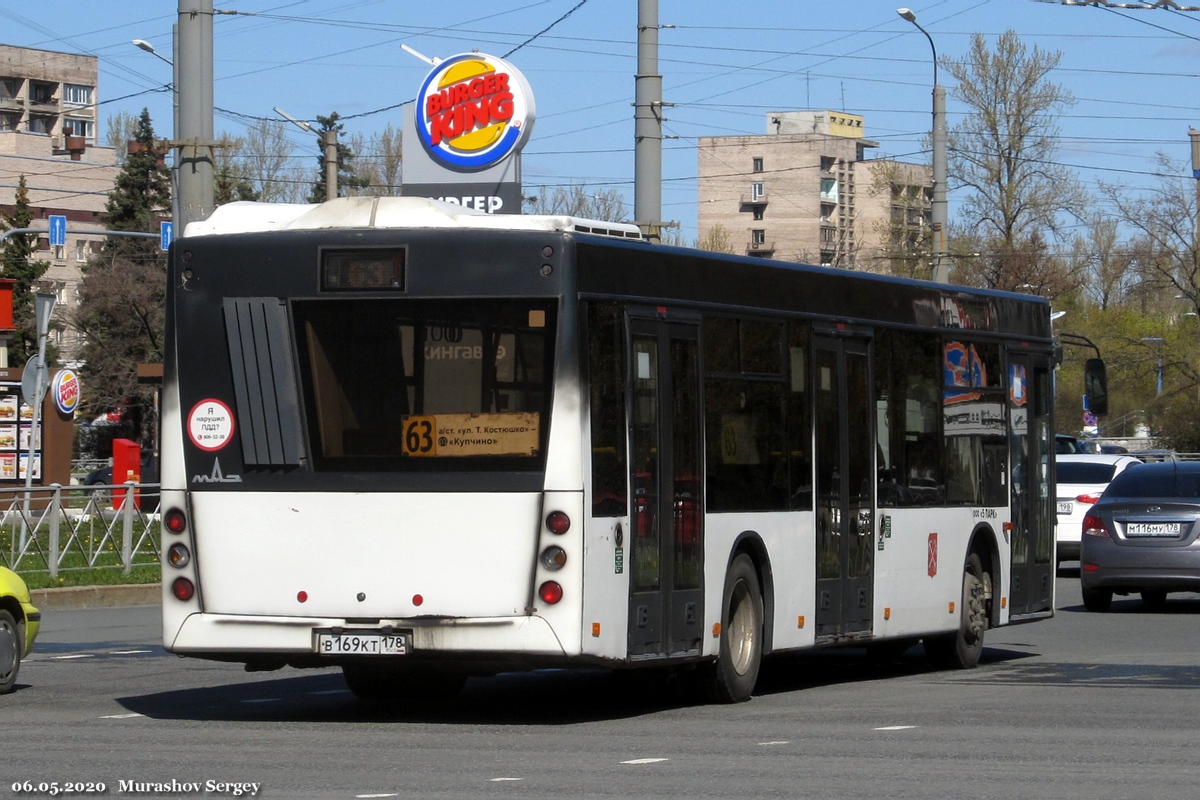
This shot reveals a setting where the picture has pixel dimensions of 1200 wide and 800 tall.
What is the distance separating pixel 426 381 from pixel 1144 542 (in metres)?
13.1

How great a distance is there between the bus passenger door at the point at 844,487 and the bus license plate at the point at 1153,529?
8.78 m

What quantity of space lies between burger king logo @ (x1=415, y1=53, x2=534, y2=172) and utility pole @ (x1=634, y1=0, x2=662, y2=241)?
6.62 meters

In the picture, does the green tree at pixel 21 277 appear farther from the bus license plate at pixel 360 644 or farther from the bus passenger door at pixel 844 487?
the bus license plate at pixel 360 644

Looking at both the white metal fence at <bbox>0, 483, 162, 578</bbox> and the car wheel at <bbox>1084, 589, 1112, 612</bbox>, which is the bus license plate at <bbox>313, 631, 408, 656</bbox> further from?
the car wheel at <bbox>1084, 589, 1112, 612</bbox>

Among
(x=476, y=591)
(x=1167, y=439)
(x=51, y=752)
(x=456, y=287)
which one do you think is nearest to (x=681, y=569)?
(x=476, y=591)

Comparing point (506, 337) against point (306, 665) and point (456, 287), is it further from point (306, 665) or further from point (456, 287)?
point (306, 665)

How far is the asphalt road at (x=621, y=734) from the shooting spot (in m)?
8.59

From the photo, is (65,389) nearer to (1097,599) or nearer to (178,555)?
(1097,599)

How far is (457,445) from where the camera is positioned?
421 inches

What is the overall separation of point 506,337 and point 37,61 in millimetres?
119951

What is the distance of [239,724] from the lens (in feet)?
35.8

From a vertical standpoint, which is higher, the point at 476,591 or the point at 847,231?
the point at 847,231

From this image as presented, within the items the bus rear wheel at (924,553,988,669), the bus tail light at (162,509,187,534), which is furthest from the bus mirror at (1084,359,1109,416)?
the bus tail light at (162,509,187,534)

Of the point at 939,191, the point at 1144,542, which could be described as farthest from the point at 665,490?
the point at 939,191
